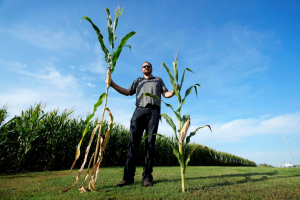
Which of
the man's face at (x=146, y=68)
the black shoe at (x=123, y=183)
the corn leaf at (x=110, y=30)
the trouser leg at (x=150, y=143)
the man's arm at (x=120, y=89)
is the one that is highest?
the corn leaf at (x=110, y=30)

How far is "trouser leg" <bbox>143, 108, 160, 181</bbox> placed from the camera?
2.64m

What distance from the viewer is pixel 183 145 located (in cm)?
221

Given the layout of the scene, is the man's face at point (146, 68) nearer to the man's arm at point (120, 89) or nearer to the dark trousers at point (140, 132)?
the man's arm at point (120, 89)

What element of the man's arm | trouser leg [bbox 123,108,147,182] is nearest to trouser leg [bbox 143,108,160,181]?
trouser leg [bbox 123,108,147,182]

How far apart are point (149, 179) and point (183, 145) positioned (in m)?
0.84

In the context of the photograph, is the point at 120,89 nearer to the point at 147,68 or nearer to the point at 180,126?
the point at 147,68

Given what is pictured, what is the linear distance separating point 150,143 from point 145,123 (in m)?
0.34

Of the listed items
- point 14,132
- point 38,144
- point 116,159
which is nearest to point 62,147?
point 38,144

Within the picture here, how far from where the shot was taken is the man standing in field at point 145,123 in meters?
2.63

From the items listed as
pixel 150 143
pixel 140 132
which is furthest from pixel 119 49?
pixel 150 143

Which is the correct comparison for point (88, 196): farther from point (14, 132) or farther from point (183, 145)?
point (14, 132)

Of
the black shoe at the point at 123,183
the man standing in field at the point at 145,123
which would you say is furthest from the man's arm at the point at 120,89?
the black shoe at the point at 123,183

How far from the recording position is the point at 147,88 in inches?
115

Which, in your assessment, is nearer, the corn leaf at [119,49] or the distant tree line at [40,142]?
the corn leaf at [119,49]
